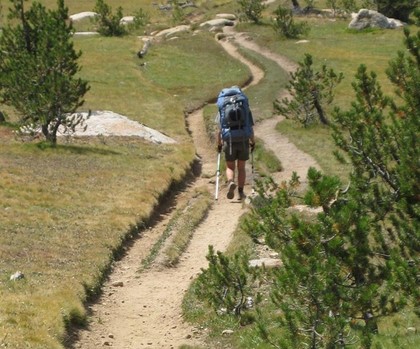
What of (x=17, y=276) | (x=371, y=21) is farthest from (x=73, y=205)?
(x=371, y=21)

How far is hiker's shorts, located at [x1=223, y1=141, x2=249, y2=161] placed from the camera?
73.9ft

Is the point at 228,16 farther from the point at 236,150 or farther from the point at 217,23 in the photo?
the point at 236,150

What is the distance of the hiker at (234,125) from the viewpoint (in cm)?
2191

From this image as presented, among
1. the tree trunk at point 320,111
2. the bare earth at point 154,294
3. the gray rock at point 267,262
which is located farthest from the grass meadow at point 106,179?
the gray rock at point 267,262

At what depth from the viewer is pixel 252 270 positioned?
46.6 ft

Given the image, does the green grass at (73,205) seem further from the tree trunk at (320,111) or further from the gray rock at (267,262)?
the tree trunk at (320,111)

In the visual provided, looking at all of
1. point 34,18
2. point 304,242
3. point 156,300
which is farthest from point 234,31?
point 304,242

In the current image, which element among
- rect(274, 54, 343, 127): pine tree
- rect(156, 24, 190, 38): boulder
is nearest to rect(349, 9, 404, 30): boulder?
rect(156, 24, 190, 38): boulder

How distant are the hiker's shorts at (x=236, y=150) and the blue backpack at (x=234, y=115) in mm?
167

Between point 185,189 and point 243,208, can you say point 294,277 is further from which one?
point 185,189

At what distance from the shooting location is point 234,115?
21938mm

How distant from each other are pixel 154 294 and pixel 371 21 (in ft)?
222

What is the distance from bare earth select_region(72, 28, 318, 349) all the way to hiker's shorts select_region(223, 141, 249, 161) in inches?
85.1

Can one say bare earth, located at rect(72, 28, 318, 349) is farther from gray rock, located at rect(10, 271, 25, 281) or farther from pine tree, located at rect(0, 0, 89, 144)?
pine tree, located at rect(0, 0, 89, 144)
